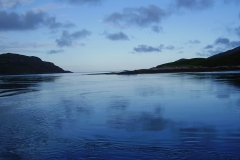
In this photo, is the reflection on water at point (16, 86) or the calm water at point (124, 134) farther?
the reflection on water at point (16, 86)

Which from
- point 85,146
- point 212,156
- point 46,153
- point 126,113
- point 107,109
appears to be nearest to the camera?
point 212,156

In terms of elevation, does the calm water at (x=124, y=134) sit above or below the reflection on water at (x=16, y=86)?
below

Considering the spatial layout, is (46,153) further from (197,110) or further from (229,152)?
(197,110)

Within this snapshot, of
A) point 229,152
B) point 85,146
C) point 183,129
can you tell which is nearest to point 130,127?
point 183,129

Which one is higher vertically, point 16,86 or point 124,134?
point 16,86

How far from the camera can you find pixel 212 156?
9.76 meters

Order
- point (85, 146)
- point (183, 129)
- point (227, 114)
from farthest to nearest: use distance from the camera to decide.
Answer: point (227, 114) → point (183, 129) → point (85, 146)

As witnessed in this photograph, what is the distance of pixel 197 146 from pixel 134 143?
2.80 metres

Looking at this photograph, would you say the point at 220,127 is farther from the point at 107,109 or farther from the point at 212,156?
the point at 107,109

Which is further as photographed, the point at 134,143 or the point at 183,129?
the point at 183,129

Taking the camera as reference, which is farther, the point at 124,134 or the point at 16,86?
the point at 16,86

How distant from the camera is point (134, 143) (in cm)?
1169

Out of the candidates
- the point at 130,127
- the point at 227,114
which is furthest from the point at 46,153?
the point at 227,114

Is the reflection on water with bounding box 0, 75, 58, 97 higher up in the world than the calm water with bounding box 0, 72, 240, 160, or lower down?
higher up
